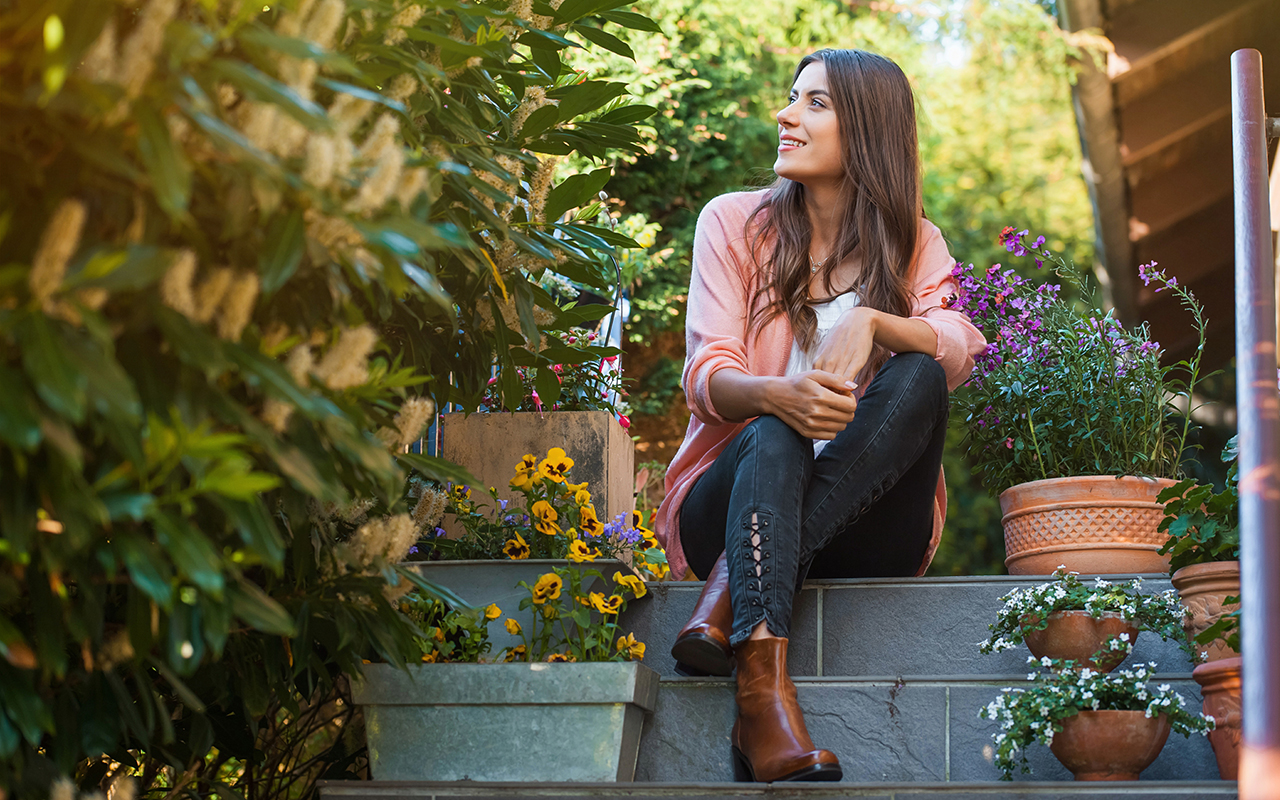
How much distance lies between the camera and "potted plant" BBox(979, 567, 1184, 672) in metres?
1.89

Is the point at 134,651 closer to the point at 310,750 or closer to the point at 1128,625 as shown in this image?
the point at 1128,625

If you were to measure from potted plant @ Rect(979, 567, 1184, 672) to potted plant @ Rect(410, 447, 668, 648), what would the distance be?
682mm

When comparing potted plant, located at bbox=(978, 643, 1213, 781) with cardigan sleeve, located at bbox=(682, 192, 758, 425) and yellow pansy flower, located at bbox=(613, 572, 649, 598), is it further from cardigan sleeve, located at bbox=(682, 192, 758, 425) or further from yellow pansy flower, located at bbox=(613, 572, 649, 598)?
cardigan sleeve, located at bbox=(682, 192, 758, 425)

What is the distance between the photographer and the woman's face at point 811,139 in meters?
2.42

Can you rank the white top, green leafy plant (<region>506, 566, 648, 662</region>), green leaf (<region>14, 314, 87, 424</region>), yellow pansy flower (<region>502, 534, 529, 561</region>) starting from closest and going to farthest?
green leaf (<region>14, 314, 87, 424</region>)
green leafy plant (<region>506, 566, 648, 662</region>)
yellow pansy flower (<region>502, 534, 529, 561</region>)
the white top

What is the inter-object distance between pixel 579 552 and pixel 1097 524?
110cm

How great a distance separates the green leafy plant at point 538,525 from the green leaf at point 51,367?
1258 millimetres

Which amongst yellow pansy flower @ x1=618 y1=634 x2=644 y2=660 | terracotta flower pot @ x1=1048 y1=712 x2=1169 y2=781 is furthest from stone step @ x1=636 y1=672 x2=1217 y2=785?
terracotta flower pot @ x1=1048 y1=712 x2=1169 y2=781

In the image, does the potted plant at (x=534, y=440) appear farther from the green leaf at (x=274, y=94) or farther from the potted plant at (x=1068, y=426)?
the green leaf at (x=274, y=94)

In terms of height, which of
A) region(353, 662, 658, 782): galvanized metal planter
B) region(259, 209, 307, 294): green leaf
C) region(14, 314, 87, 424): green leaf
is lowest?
region(353, 662, 658, 782): galvanized metal planter

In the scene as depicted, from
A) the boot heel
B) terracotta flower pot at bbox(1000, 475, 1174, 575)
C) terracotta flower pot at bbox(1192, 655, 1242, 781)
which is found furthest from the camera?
terracotta flower pot at bbox(1000, 475, 1174, 575)

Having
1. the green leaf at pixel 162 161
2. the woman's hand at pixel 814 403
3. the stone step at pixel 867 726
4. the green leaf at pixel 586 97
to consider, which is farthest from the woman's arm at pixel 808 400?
the green leaf at pixel 162 161

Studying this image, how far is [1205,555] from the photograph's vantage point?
1.89 meters

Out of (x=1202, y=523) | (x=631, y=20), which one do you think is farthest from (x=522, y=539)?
(x=1202, y=523)
